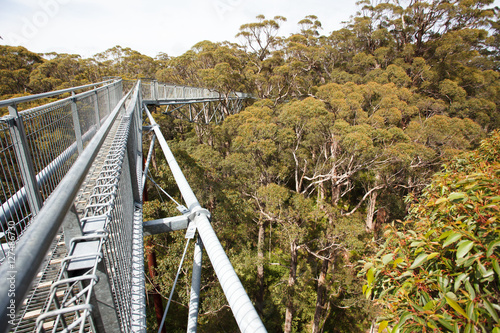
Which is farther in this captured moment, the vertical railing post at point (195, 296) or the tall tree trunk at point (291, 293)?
the tall tree trunk at point (291, 293)

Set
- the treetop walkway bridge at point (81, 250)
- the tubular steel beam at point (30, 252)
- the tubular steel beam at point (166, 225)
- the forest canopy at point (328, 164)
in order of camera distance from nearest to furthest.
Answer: the tubular steel beam at point (30, 252), the treetop walkway bridge at point (81, 250), the tubular steel beam at point (166, 225), the forest canopy at point (328, 164)

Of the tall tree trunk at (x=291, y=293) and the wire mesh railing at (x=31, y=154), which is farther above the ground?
the wire mesh railing at (x=31, y=154)

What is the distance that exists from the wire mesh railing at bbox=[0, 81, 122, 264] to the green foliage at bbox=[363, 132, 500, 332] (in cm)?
210

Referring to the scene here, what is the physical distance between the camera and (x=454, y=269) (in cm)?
149

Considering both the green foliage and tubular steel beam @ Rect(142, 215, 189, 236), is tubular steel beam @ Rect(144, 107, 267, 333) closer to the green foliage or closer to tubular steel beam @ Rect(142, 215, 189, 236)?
tubular steel beam @ Rect(142, 215, 189, 236)

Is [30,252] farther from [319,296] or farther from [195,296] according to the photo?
[319,296]

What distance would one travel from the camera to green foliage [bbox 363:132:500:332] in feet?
3.98

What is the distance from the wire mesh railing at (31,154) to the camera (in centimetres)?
156

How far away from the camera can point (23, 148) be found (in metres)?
1.58

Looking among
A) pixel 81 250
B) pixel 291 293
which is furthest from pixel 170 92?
pixel 81 250

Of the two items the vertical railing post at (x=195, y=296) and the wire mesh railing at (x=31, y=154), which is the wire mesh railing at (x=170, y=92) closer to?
the wire mesh railing at (x=31, y=154)

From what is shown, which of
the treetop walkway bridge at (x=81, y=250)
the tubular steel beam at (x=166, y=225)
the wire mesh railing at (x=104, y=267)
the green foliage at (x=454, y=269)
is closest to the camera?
the treetop walkway bridge at (x=81, y=250)

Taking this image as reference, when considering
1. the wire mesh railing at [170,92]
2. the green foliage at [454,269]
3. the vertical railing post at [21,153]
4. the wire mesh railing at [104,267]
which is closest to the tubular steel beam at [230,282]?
the wire mesh railing at [104,267]

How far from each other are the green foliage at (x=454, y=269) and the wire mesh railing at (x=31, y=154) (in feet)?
6.87
